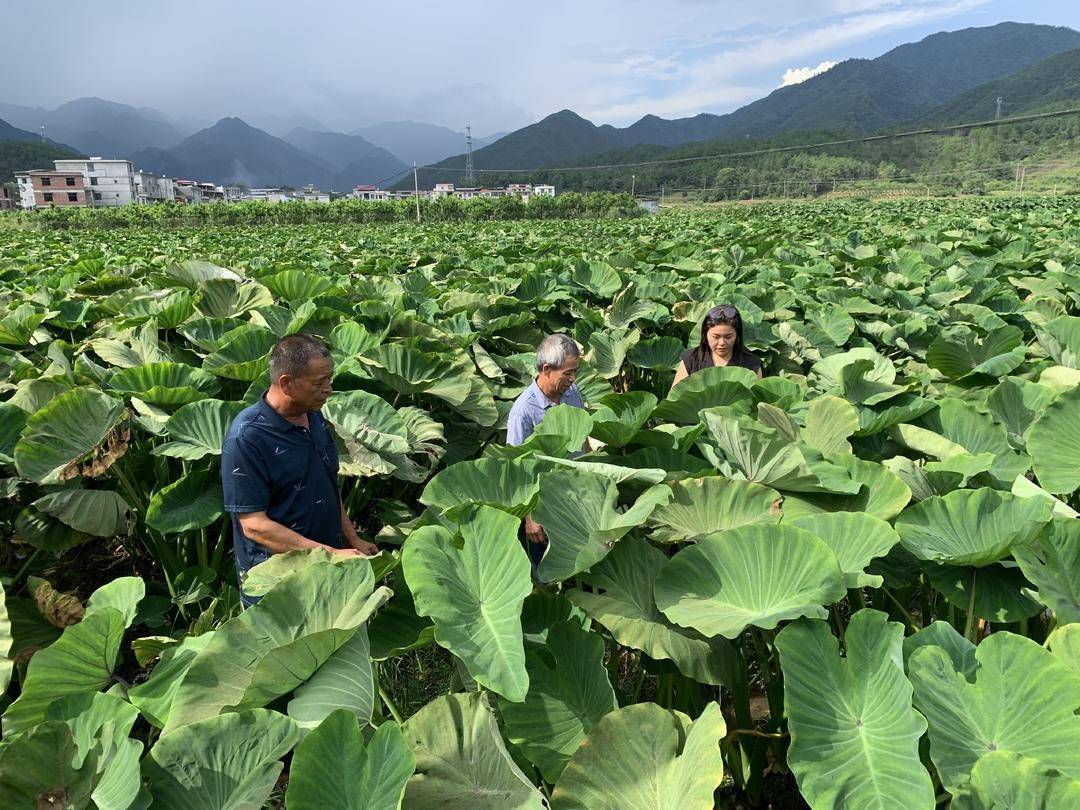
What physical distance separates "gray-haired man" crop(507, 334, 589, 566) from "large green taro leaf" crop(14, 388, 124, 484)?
137cm

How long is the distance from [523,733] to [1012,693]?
2.51 feet

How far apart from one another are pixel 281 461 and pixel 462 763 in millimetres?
1243

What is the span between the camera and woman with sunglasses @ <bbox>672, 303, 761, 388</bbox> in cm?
338

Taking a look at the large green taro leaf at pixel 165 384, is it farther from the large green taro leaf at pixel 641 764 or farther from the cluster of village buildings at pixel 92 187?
the cluster of village buildings at pixel 92 187

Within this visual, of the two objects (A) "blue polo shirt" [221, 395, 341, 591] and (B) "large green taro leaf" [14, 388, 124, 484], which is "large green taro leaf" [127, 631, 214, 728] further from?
(B) "large green taro leaf" [14, 388, 124, 484]

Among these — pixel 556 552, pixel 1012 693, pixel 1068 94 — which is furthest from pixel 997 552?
pixel 1068 94

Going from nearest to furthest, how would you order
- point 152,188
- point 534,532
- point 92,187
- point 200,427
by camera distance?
point 534,532 < point 200,427 < point 92,187 < point 152,188

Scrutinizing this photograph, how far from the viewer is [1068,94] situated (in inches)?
4094

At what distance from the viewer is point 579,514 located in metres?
1.44

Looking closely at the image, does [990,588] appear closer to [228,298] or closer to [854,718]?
[854,718]

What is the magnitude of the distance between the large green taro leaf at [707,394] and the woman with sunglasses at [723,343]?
2.78 feet

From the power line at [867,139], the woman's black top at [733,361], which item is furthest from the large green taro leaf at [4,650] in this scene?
the power line at [867,139]

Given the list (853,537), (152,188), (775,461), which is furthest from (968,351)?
(152,188)

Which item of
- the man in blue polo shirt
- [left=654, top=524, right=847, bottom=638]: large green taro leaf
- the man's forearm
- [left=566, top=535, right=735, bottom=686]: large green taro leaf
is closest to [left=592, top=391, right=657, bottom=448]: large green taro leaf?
[left=566, top=535, right=735, bottom=686]: large green taro leaf
